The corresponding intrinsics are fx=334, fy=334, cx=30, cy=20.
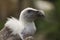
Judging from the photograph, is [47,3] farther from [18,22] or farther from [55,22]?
[18,22]

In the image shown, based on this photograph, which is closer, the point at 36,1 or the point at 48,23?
the point at 48,23

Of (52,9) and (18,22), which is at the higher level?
(52,9)

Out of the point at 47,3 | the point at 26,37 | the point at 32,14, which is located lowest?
the point at 26,37

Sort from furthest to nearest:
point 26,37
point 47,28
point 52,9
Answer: point 52,9 < point 47,28 < point 26,37

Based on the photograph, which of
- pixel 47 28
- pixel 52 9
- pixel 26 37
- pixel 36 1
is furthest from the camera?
pixel 36 1

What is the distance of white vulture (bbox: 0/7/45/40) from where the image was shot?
2.90 metres

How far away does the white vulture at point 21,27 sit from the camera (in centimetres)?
290

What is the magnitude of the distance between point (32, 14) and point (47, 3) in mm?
3281

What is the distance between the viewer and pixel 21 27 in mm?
2992

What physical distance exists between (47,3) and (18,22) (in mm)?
3393

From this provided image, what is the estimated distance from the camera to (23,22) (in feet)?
10.1

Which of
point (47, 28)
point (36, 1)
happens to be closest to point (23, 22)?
point (47, 28)

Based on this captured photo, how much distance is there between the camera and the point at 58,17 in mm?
5223

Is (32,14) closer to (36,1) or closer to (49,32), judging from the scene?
(49,32)
